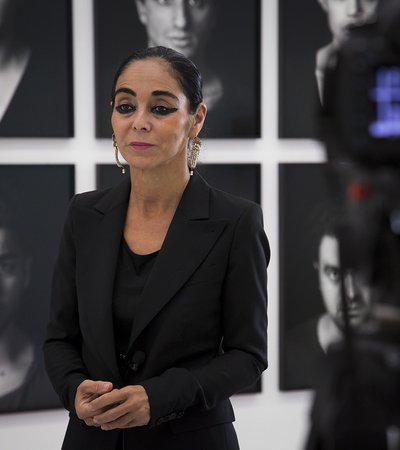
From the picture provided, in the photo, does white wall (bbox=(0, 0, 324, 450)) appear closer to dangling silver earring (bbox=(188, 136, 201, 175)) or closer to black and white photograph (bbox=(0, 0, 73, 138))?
black and white photograph (bbox=(0, 0, 73, 138))

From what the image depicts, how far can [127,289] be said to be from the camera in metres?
1.75

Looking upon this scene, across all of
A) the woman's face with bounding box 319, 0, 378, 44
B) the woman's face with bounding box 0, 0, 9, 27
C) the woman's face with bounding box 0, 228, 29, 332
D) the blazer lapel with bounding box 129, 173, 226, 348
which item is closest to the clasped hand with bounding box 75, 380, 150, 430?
the blazer lapel with bounding box 129, 173, 226, 348

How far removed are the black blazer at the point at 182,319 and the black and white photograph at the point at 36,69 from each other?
1070 millimetres

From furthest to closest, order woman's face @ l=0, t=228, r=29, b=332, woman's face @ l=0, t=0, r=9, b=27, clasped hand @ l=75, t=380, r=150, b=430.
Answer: woman's face @ l=0, t=228, r=29, b=332 → woman's face @ l=0, t=0, r=9, b=27 → clasped hand @ l=75, t=380, r=150, b=430

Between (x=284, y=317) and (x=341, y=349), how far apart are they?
233 cm

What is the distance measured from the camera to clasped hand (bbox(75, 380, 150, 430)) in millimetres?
1641

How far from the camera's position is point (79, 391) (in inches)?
67.0

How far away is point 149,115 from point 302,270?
1543 millimetres

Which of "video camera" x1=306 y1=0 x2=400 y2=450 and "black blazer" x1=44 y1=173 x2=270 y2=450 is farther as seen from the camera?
"black blazer" x1=44 y1=173 x2=270 y2=450

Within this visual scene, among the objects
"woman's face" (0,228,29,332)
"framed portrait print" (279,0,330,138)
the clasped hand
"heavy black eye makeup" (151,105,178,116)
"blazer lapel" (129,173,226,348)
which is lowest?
the clasped hand

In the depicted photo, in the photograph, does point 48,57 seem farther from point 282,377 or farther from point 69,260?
point 282,377

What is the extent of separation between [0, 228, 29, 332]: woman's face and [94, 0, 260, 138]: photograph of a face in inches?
19.7

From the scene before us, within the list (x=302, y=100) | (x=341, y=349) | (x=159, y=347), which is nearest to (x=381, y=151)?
(x=341, y=349)

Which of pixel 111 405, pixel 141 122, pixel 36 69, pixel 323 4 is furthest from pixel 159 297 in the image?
pixel 323 4
